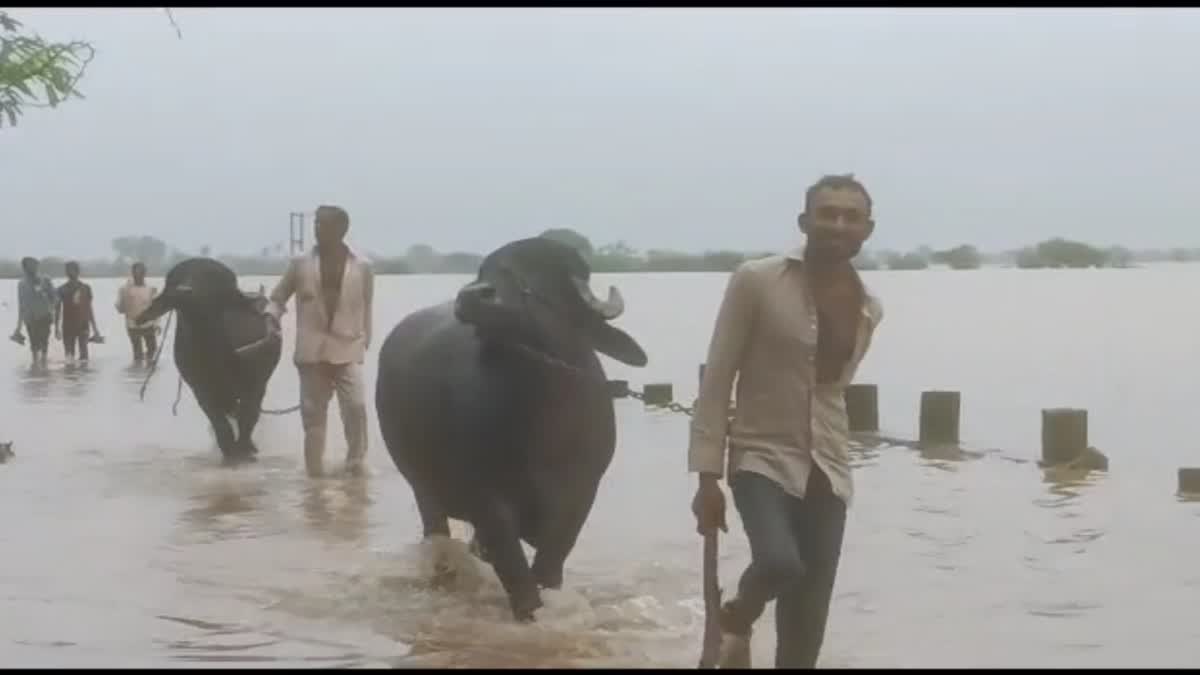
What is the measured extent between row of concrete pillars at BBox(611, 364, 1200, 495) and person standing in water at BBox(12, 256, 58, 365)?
11.3m

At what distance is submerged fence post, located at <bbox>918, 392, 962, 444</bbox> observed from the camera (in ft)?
55.9

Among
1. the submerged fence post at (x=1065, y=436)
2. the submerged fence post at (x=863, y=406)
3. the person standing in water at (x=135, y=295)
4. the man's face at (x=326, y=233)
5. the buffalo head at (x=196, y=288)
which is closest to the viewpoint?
the man's face at (x=326, y=233)

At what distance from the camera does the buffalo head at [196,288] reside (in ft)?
49.3

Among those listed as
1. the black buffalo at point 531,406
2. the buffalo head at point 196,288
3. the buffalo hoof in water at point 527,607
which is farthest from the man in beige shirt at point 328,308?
the buffalo hoof in water at point 527,607

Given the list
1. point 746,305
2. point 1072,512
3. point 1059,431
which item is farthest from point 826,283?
point 1059,431

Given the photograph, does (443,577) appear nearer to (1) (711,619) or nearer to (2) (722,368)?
(1) (711,619)

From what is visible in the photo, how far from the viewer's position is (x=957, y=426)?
1730cm

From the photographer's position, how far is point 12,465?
15.4 m

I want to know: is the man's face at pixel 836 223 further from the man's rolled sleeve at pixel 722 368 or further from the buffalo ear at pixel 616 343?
the buffalo ear at pixel 616 343

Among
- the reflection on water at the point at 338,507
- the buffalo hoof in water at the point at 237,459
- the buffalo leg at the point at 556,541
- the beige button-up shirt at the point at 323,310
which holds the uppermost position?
the beige button-up shirt at the point at 323,310

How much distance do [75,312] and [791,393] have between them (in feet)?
79.3

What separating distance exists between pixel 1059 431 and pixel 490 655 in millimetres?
8510

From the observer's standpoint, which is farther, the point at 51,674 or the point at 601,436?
the point at 601,436

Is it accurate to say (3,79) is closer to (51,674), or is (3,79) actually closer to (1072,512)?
(51,674)
